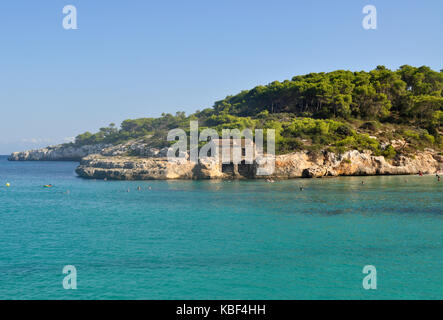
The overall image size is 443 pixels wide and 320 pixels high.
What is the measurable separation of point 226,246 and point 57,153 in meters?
140

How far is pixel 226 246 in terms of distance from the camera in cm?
2100

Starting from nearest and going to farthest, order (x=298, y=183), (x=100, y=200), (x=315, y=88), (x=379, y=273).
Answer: (x=379, y=273)
(x=100, y=200)
(x=298, y=183)
(x=315, y=88)

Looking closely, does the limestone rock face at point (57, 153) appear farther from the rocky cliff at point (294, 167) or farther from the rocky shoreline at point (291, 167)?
the rocky cliff at point (294, 167)

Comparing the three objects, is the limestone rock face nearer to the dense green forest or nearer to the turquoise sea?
the dense green forest

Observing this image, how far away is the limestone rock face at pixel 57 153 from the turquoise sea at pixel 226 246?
306 feet

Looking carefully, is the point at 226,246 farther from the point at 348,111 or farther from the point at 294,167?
the point at 348,111

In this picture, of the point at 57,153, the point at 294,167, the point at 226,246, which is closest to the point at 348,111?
the point at 294,167

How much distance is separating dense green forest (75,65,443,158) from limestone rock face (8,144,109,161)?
61.1 m

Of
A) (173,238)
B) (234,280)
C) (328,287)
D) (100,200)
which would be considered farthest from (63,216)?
(328,287)

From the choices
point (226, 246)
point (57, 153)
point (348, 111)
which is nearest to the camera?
point (226, 246)

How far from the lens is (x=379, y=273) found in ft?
54.6

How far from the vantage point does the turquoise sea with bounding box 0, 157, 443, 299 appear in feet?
49.9
